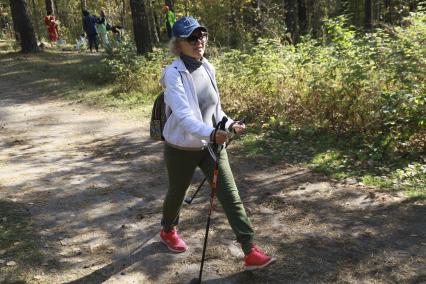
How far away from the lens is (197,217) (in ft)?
17.6

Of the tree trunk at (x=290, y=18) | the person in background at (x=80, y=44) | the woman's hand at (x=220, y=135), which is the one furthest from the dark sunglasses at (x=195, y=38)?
the person in background at (x=80, y=44)

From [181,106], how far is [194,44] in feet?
1.75

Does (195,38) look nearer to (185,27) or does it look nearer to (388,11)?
(185,27)

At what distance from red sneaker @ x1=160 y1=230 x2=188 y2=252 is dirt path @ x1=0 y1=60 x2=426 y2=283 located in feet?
0.26

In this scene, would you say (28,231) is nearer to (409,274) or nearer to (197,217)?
(197,217)

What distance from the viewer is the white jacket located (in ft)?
11.3

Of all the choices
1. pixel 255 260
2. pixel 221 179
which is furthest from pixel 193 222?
pixel 221 179

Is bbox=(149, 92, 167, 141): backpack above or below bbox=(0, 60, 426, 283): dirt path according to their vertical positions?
above

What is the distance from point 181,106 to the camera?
3482 millimetres

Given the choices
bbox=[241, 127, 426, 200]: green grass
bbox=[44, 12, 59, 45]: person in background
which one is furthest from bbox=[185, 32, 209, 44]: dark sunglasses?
bbox=[44, 12, 59, 45]: person in background

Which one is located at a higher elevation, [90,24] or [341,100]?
[90,24]

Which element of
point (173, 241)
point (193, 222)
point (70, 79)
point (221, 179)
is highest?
point (70, 79)

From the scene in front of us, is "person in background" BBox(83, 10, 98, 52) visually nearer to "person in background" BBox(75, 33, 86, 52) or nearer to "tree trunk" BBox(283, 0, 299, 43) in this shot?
"person in background" BBox(75, 33, 86, 52)

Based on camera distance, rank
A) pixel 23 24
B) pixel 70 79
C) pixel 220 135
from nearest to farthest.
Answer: pixel 220 135 → pixel 70 79 → pixel 23 24
